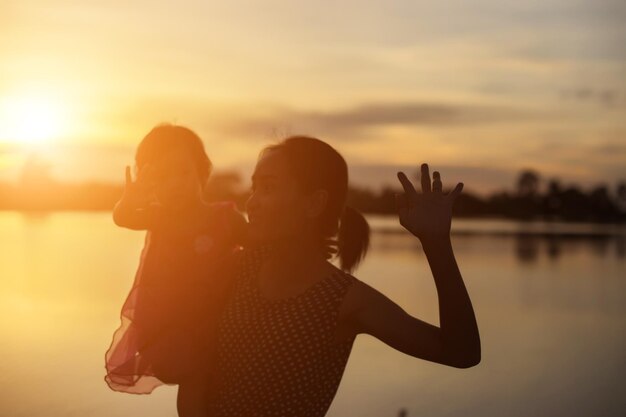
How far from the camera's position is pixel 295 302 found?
2285 mm

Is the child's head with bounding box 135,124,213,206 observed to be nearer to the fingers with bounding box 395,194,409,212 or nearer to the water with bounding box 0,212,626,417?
the fingers with bounding box 395,194,409,212

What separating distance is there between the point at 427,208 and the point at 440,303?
212 mm

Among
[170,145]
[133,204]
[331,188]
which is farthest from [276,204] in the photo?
[170,145]

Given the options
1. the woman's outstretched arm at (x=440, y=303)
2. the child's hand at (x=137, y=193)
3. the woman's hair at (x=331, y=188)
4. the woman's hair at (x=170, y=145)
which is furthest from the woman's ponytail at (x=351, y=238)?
the woman's hair at (x=170, y=145)

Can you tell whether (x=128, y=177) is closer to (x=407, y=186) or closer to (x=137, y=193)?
(x=137, y=193)

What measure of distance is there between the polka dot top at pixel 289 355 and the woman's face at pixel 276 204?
164 mm

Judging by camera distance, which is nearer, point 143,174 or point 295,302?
point 295,302

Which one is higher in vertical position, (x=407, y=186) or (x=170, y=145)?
(x=170, y=145)

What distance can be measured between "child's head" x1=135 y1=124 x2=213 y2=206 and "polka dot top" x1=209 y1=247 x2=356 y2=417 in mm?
770

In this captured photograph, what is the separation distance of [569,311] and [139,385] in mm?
14983

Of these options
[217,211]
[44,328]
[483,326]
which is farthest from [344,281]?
[483,326]

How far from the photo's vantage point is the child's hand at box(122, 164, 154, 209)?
9.02 feet

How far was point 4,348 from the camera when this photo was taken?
11.1 meters

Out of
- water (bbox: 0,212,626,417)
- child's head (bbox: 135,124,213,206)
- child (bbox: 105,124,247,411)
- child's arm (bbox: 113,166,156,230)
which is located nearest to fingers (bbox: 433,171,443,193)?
child (bbox: 105,124,247,411)
